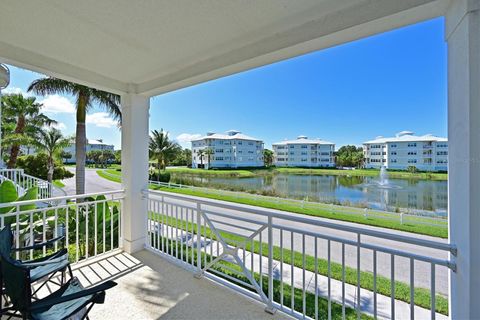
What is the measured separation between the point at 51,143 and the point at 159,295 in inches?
640

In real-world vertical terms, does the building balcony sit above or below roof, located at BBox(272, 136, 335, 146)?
below

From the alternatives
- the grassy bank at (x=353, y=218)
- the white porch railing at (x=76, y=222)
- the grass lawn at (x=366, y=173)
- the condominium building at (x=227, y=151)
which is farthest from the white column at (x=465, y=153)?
the condominium building at (x=227, y=151)

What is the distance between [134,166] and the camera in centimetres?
343

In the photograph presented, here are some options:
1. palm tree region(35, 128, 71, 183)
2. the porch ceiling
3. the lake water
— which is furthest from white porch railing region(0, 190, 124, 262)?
palm tree region(35, 128, 71, 183)

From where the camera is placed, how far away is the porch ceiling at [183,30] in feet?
5.47

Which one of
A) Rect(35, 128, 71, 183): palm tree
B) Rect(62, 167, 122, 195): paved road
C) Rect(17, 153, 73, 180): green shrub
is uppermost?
Rect(35, 128, 71, 183): palm tree

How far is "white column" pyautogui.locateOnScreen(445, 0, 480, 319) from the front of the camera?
1.22 m

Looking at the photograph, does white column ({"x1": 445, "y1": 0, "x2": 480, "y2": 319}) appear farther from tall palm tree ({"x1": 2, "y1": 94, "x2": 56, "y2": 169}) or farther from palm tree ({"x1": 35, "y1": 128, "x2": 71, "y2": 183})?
palm tree ({"x1": 35, "y1": 128, "x2": 71, "y2": 183})

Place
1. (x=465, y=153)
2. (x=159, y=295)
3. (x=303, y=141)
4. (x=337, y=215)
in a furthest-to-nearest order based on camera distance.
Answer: (x=303, y=141) → (x=337, y=215) → (x=159, y=295) → (x=465, y=153)

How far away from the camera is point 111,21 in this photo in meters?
1.88

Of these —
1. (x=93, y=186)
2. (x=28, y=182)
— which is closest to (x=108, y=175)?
(x=93, y=186)

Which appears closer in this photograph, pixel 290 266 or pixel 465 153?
pixel 465 153

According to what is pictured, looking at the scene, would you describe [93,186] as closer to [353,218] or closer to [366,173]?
[353,218]

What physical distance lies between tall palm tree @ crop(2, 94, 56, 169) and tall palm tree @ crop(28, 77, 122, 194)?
540 centimetres
